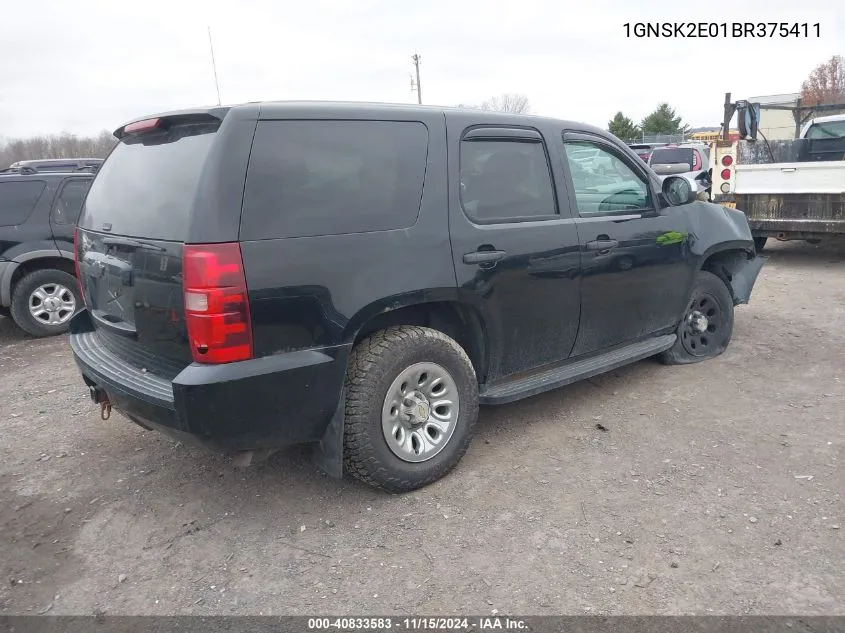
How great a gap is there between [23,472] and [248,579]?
6.22ft

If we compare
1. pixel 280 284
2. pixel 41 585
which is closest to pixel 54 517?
pixel 41 585

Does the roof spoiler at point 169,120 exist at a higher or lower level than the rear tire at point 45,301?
higher

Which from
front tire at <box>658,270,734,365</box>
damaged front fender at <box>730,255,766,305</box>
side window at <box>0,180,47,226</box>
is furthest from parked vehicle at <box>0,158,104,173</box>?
damaged front fender at <box>730,255,766,305</box>

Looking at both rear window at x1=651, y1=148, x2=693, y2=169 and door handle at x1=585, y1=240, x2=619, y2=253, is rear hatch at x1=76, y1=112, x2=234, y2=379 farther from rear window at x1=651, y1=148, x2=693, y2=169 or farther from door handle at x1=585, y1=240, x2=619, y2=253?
rear window at x1=651, y1=148, x2=693, y2=169

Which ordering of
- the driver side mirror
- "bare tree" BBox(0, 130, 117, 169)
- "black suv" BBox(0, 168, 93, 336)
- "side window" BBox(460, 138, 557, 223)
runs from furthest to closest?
"bare tree" BBox(0, 130, 117, 169) < "black suv" BBox(0, 168, 93, 336) < the driver side mirror < "side window" BBox(460, 138, 557, 223)

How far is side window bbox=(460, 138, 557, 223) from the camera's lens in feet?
11.7

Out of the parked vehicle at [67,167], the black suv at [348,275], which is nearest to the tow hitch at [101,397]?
the black suv at [348,275]

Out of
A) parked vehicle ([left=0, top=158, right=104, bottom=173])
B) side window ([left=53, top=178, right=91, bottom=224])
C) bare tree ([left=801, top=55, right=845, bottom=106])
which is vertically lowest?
side window ([left=53, top=178, right=91, bottom=224])

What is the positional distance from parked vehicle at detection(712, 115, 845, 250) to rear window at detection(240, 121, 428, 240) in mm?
7219

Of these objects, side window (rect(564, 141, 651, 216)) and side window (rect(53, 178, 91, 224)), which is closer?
side window (rect(564, 141, 651, 216))

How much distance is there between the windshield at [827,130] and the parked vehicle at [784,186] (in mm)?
13

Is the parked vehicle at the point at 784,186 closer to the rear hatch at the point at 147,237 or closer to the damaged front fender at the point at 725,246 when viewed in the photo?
the damaged front fender at the point at 725,246

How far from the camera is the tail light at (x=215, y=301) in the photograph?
2666 mm

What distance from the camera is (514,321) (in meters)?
3.71
